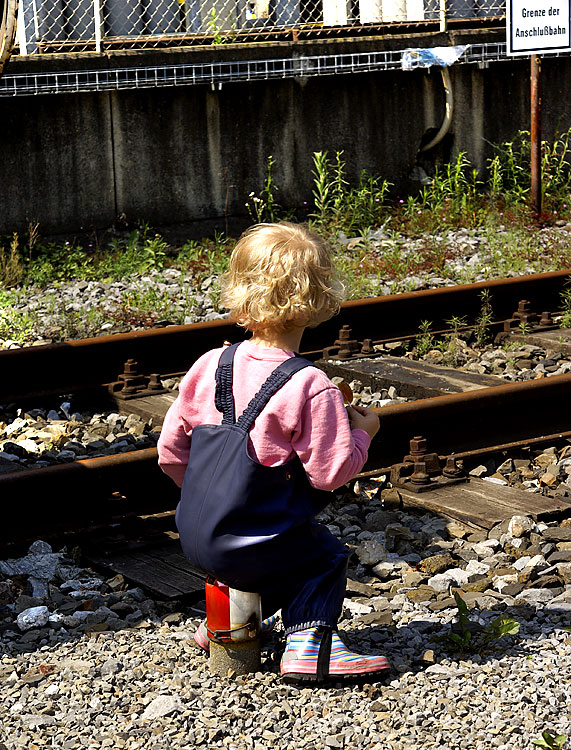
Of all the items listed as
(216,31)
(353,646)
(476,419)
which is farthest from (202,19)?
(353,646)

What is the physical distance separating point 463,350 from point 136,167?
4339 millimetres

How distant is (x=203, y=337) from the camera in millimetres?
6953

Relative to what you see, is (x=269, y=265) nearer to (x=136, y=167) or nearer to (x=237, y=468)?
(x=237, y=468)

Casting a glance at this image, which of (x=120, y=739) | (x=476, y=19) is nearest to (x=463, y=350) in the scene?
(x=120, y=739)

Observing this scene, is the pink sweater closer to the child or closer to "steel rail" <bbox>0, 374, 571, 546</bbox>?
the child

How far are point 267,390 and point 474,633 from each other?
103 cm

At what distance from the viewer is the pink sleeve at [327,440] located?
10.2 ft

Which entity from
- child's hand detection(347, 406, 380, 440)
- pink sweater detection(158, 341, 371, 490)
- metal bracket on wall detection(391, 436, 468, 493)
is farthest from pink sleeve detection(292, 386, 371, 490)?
metal bracket on wall detection(391, 436, 468, 493)

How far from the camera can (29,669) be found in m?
3.34

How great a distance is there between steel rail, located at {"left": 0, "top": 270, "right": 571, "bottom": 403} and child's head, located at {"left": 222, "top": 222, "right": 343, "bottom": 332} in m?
3.44

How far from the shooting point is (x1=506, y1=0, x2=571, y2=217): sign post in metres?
10.9

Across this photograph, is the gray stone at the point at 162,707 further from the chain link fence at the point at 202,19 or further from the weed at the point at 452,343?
the chain link fence at the point at 202,19

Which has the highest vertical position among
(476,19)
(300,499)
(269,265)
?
(476,19)

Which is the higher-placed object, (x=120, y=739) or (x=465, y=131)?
(x=465, y=131)
